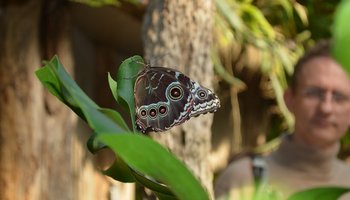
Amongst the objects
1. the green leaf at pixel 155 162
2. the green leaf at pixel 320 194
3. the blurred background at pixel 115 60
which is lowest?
the blurred background at pixel 115 60

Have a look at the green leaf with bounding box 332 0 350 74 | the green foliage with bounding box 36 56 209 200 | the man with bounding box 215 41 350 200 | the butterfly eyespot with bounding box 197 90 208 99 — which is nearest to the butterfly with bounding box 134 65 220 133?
the butterfly eyespot with bounding box 197 90 208 99

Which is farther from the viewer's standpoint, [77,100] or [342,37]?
[77,100]

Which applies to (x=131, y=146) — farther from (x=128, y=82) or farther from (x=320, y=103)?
(x=320, y=103)

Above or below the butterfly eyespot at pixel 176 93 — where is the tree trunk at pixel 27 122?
below

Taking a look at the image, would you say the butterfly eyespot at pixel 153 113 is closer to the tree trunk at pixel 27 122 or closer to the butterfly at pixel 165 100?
the butterfly at pixel 165 100

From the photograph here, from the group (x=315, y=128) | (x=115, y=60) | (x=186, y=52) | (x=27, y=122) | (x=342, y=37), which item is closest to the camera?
(x=342, y=37)

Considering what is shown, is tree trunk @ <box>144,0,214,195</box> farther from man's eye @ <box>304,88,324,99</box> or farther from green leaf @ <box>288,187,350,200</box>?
green leaf @ <box>288,187,350,200</box>

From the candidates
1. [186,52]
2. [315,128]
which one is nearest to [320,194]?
[315,128]

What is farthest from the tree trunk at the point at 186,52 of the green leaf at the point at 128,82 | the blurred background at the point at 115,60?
the green leaf at the point at 128,82
